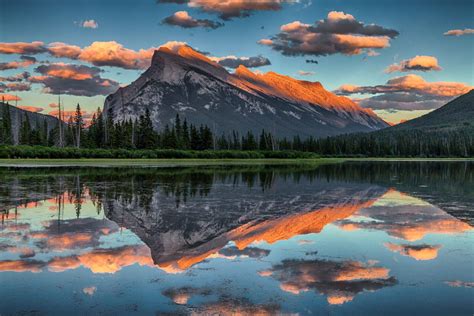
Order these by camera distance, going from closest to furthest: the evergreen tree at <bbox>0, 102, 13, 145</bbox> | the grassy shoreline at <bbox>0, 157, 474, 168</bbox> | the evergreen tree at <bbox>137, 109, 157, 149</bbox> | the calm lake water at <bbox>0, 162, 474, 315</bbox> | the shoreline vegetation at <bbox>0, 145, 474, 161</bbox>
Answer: the calm lake water at <bbox>0, 162, 474, 315</bbox> < the grassy shoreline at <bbox>0, 157, 474, 168</bbox> < the shoreline vegetation at <bbox>0, 145, 474, 161</bbox> < the evergreen tree at <bbox>0, 102, 13, 145</bbox> < the evergreen tree at <bbox>137, 109, 157, 149</bbox>

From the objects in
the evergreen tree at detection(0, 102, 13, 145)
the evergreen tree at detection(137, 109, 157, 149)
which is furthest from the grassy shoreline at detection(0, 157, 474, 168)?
the evergreen tree at detection(0, 102, 13, 145)

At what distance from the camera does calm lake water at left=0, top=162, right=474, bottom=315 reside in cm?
955

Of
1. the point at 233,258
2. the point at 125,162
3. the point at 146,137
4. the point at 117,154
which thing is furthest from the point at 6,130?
the point at 233,258

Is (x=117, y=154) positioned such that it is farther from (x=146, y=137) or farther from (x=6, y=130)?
(x=6, y=130)

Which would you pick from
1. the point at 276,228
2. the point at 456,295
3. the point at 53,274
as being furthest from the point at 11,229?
the point at 456,295

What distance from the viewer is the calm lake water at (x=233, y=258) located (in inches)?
376

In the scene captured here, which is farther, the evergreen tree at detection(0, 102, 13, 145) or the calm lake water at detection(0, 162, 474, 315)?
the evergreen tree at detection(0, 102, 13, 145)

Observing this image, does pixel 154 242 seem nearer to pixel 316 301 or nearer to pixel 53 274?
pixel 53 274

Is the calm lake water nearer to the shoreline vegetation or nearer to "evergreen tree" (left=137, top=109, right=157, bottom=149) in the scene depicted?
the shoreline vegetation

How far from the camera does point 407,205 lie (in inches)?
1025

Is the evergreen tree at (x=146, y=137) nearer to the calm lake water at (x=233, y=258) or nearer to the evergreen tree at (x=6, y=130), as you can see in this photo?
the evergreen tree at (x=6, y=130)

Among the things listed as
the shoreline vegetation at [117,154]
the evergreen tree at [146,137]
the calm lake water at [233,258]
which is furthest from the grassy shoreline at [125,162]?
the calm lake water at [233,258]

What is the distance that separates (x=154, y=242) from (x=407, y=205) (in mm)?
15698

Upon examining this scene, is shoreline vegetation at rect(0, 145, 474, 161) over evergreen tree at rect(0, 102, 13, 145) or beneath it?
beneath
